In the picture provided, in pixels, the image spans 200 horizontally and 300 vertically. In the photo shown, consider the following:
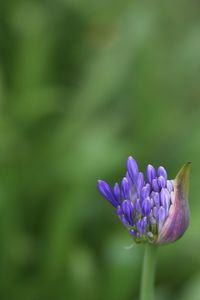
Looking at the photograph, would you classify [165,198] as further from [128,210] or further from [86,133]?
[86,133]

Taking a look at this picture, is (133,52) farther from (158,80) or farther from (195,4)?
(195,4)

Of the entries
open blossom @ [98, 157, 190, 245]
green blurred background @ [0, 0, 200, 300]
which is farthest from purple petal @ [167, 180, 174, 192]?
green blurred background @ [0, 0, 200, 300]

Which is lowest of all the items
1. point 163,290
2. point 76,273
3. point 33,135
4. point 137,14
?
point 163,290

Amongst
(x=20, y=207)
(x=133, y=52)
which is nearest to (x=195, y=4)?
(x=133, y=52)

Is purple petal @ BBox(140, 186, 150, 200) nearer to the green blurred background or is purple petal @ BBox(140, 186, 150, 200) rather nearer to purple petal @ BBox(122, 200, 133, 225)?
purple petal @ BBox(122, 200, 133, 225)

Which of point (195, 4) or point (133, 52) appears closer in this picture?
point (133, 52)

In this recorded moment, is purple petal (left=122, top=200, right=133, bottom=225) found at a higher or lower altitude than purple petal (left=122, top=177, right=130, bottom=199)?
lower

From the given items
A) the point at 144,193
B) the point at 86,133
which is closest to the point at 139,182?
the point at 144,193

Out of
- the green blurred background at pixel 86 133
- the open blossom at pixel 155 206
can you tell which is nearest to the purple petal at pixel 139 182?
the open blossom at pixel 155 206
